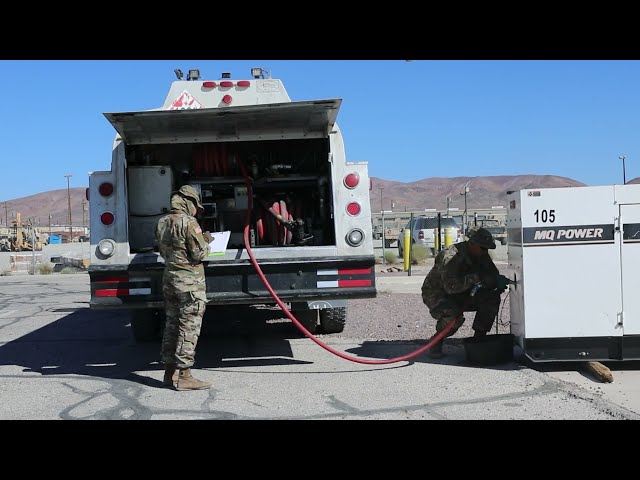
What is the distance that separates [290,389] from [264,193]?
2444mm

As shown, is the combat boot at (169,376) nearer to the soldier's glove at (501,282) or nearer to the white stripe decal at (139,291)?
the white stripe decal at (139,291)

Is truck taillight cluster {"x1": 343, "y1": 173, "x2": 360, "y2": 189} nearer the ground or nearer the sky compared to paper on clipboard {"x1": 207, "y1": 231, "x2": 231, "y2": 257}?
nearer the sky

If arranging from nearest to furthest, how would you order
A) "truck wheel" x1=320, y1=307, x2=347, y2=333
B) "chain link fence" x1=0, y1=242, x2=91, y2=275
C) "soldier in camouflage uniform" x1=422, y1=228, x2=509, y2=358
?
"soldier in camouflage uniform" x1=422, y1=228, x2=509, y2=358, "truck wheel" x1=320, y1=307, x2=347, y2=333, "chain link fence" x1=0, y1=242, x2=91, y2=275

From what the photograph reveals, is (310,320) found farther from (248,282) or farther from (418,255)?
(418,255)

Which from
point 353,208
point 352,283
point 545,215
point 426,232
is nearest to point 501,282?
point 545,215

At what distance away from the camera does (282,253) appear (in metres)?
6.57

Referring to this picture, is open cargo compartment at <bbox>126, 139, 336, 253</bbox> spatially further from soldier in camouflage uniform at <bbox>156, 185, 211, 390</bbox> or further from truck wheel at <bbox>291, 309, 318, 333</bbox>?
truck wheel at <bbox>291, 309, 318, 333</bbox>

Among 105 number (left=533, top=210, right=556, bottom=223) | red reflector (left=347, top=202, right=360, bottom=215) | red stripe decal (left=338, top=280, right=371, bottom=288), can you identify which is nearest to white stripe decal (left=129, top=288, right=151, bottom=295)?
red stripe decal (left=338, top=280, right=371, bottom=288)

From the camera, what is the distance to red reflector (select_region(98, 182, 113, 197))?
671cm

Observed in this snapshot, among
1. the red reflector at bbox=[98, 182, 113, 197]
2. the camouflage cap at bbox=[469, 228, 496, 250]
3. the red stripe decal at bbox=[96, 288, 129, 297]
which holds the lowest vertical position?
the red stripe decal at bbox=[96, 288, 129, 297]

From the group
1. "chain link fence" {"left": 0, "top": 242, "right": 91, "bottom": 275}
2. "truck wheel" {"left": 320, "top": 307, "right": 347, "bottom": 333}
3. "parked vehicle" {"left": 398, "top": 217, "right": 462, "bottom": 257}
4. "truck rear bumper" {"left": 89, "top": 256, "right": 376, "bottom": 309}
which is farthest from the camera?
"chain link fence" {"left": 0, "top": 242, "right": 91, "bottom": 275}
